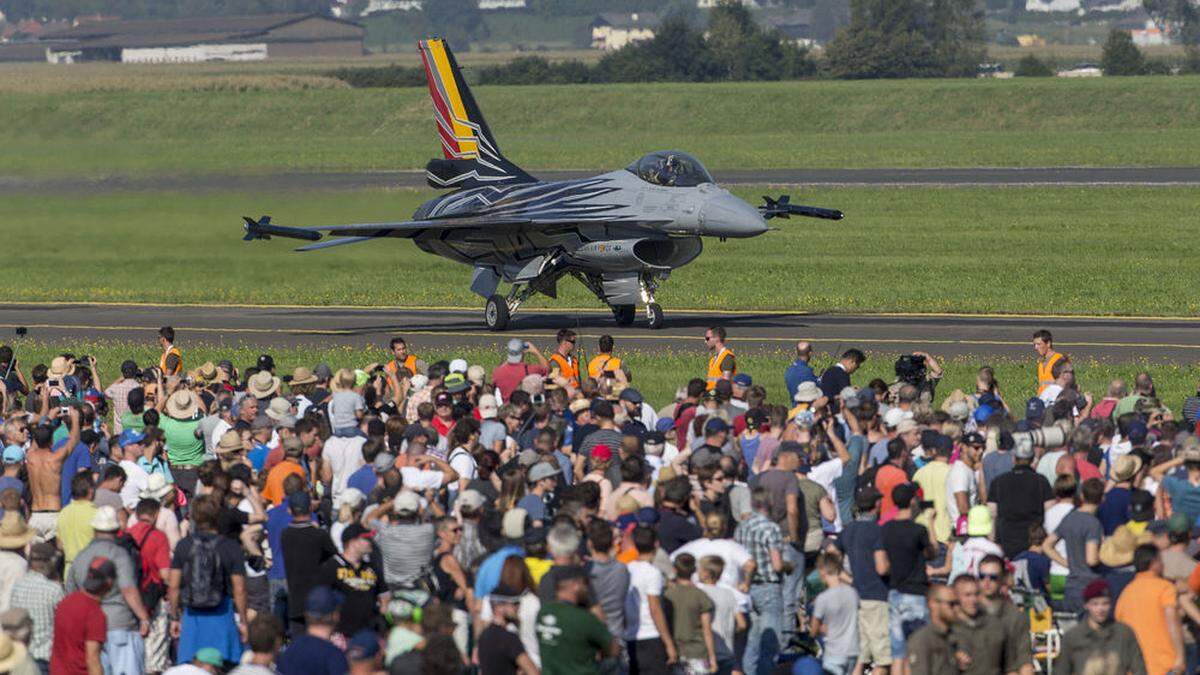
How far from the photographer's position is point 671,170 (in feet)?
102

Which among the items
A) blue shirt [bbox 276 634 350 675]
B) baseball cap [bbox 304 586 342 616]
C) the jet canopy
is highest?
the jet canopy

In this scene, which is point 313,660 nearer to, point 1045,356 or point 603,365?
point 603,365

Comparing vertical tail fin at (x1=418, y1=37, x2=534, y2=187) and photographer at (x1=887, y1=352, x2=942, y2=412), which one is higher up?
vertical tail fin at (x1=418, y1=37, x2=534, y2=187)

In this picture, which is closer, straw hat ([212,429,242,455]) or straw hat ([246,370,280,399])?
straw hat ([212,429,242,455])

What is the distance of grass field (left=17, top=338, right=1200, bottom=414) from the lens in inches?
997

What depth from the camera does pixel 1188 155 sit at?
66.0m

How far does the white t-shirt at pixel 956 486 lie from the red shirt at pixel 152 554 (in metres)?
6.08

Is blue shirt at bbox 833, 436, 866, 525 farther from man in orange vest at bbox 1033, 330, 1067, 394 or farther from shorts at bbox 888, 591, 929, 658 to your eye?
man in orange vest at bbox 1033, 330, 1067, 394

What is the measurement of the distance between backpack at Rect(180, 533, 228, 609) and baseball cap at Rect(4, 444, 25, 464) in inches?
141

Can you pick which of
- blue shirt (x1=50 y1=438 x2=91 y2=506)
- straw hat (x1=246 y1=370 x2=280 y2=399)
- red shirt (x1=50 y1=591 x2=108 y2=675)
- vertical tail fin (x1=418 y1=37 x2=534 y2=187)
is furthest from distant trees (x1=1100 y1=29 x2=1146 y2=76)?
red shirt (x1=50 y1=591 x2=108 y2=675)

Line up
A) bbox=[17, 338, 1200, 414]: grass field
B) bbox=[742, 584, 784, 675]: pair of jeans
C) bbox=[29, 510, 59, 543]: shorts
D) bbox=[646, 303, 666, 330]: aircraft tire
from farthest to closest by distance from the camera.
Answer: bbox=[646, 303, 666, 330]: aircraft tire < bbox=[17, 338, 1200, 414]: grass field < bbox=[29, 510, 59, 543]: shorts < bbox=[742, 584, 784, 675]: pair of jeans

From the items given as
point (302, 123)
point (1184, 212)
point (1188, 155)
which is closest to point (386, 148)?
point (302, 123)

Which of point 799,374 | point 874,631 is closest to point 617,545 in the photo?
point 874,631

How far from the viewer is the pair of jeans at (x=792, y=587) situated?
13.3 metres
